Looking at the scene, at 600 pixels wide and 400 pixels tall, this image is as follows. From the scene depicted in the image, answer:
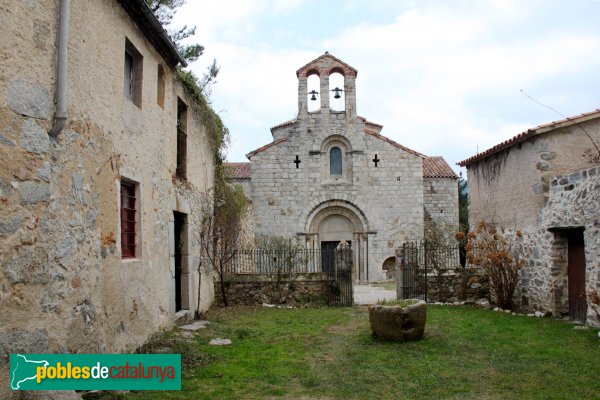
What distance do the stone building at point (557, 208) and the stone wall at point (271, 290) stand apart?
4.98m

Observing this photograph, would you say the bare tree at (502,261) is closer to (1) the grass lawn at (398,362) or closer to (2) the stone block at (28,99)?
(1) the grass lawn at (398,362)

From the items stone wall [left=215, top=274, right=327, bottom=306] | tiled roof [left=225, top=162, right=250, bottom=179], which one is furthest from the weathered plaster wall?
tiled roof [left=225, top=162, right=250, bottom=179]

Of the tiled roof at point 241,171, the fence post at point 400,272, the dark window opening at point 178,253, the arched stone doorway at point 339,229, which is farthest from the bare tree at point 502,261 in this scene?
the tiled roof at point 241,171

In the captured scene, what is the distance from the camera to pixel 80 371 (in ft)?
17.1

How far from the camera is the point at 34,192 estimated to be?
4.75 meters

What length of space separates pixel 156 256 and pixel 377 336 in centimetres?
387

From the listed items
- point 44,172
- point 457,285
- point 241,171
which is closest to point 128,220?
point 44,172

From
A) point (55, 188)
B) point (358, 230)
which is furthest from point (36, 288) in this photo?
point (358, 230)

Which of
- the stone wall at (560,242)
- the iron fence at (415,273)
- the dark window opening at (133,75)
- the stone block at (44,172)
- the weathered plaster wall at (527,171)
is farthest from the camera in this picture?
the iron fence at (415,273)

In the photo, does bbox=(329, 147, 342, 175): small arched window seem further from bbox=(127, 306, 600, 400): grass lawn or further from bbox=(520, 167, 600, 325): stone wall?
bbox=(127, 306, 600, 400): grass lawn

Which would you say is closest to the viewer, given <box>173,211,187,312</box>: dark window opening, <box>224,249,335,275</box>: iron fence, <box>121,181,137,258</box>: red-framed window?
<box>121,181,137,258</box>: red-framed window

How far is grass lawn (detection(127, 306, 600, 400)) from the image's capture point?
229 inches

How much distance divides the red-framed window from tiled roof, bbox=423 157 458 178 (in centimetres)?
1881

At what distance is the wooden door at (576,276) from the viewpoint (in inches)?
395
